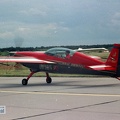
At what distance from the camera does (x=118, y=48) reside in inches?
678

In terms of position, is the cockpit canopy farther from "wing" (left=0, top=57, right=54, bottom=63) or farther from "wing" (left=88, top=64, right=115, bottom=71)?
"wing" (left=88, top=64, right=115, bottom=71)

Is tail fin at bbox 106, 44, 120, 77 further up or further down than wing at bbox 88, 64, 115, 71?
further up

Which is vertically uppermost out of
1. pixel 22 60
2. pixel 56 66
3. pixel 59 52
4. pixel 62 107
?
pixel 59 52

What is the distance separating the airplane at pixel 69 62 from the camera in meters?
17.2

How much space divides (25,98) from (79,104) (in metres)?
2.49

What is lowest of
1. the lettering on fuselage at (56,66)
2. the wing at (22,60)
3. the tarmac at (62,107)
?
the tarmac at (62,107)

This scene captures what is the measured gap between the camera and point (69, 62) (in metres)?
18.0

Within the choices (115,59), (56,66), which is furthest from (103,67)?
(56,66)

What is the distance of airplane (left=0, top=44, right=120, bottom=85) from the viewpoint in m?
17.2

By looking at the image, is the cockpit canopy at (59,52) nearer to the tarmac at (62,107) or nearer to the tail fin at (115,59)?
the tail fin at (115,59)

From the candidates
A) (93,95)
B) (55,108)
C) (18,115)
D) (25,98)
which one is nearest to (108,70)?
(93,95)

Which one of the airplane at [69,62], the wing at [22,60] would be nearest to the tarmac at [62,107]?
the airplane at [69,62]

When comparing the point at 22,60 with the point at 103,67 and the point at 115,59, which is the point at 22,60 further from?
the point at 115,59

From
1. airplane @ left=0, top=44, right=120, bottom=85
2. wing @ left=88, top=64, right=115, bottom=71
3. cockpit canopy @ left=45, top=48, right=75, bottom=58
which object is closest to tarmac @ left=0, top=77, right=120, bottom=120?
wing @ left=88, top=64, right=115, bottom=71
